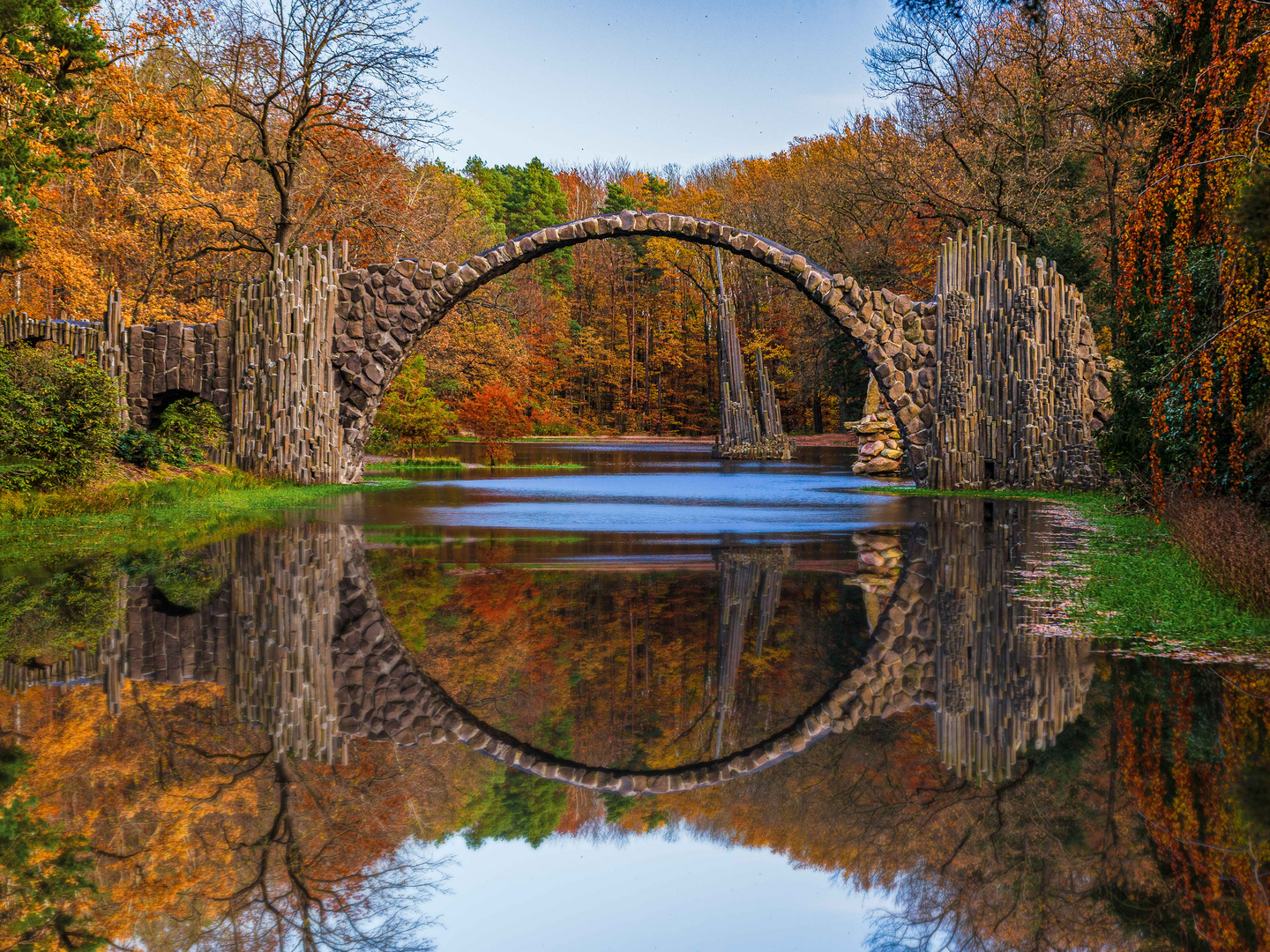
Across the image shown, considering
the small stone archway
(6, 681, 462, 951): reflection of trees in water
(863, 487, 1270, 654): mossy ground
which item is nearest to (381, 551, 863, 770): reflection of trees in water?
(6, 681, 462, 951): reflection of trees in water

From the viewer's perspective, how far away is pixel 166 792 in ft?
11.9

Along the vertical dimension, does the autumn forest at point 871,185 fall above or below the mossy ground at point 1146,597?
above

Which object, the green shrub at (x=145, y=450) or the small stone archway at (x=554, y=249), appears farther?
the small stone archway at (x=554, y=249)

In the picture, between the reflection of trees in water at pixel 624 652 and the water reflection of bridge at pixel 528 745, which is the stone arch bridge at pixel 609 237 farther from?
the reflection of trees in water at pixel 624 652

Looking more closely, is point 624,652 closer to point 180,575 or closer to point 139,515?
point 180,575

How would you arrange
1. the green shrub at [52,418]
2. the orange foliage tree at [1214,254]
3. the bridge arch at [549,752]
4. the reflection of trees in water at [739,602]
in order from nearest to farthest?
1. the bridge arch at [549,752]
2. the reflection of trees in water at [739,602]
3. the orange foliage tree at [1214,254]
4. the green shrub at [52,418]

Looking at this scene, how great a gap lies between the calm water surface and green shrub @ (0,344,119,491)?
5426 millimetres

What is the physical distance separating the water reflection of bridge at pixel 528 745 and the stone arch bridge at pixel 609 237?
30.2 ft

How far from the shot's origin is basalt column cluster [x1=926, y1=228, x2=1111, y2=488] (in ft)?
56.2

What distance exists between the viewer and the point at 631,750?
4191 millimetres

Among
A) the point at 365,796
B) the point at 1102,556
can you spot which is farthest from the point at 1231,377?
the point at 365,796

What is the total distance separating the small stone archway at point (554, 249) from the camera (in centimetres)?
1827

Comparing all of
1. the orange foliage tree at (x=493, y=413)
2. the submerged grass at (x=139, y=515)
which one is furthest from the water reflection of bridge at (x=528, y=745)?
the orange foliage tree at (x=493, y=413)

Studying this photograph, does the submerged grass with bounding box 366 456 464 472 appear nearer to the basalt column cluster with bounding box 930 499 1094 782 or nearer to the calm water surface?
the calm water surface
